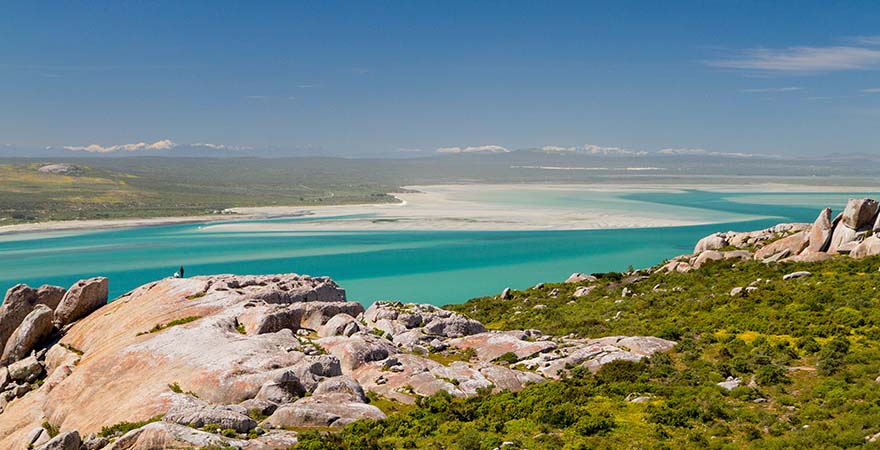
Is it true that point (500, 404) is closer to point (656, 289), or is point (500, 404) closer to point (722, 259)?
point (656, 289)

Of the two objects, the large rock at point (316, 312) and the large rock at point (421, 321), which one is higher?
the large rock at point (316, 312)

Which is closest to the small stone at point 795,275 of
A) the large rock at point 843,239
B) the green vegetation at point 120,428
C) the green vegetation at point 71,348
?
the large rock at point 843,239

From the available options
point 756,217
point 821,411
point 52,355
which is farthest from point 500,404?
point 756,217

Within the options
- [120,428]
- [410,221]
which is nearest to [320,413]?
[120,428]

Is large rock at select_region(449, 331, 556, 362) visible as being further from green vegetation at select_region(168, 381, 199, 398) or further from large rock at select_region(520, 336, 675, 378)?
green vegetation at select_region(168, 381, 199, 398)

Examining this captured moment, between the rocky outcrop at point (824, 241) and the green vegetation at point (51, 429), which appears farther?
the rocky outcrop at point (824, 241)

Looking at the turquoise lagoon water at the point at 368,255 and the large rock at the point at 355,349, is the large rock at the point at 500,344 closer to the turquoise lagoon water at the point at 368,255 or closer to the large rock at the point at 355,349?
the large rock at the point at 355,349
